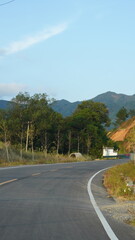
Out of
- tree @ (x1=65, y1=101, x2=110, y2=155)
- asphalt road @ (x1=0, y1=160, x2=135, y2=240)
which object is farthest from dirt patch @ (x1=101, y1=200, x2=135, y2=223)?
tree @ (x1=65, y1=101, x2=110, y2=155)

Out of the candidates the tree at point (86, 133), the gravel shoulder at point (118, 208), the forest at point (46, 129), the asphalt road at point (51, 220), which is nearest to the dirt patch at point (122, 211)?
the gravel shoulder at point (118, 208)

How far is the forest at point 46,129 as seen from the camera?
66.9m

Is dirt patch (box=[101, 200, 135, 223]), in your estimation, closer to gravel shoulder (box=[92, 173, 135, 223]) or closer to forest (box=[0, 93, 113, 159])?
gravel shoulder (box=[92, 173, 135, 223])

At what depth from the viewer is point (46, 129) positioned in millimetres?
71375

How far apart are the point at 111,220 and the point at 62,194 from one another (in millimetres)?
5482

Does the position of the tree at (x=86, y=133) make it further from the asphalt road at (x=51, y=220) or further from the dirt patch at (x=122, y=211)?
the dirt patch at (x=122, y=211)

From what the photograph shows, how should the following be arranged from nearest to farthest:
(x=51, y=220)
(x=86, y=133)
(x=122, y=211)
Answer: (x=51, y=220) < (x=122, y=211) < (x=86, y=133)

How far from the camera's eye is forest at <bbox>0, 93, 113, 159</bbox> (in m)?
66.9

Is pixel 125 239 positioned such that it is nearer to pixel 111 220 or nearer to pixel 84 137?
pixel 111 220

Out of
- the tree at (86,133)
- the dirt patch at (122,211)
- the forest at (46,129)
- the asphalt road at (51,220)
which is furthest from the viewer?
the tree at (86,133)

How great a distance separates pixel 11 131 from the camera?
67125 mm

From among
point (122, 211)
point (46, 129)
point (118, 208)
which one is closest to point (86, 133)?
point (46, 129)

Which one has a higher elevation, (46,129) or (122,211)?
(46,129)

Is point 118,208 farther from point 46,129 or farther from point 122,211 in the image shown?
point 46,129
